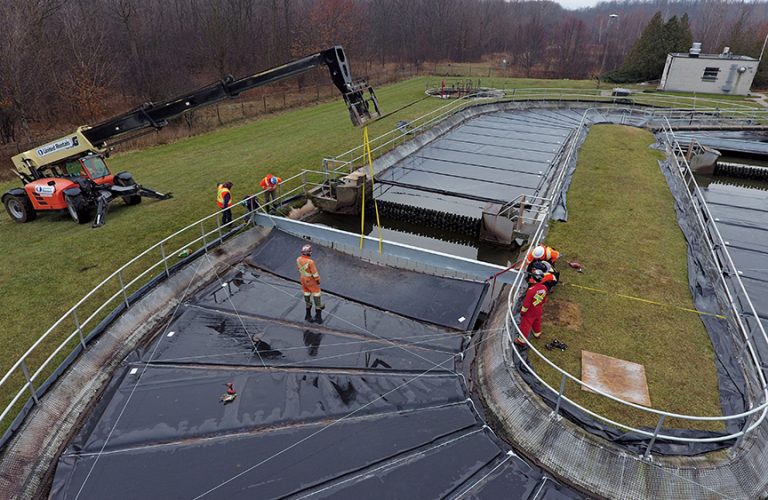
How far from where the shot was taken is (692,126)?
1204 inches

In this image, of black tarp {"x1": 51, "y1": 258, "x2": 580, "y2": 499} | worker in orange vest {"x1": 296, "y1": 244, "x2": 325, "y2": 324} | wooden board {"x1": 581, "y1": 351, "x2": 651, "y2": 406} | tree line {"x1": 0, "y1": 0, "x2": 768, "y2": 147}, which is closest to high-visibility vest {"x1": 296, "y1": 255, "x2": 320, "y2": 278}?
worker in orange vest {"x1": 296, "y1": 244, "x2": 325, "y2": 324}

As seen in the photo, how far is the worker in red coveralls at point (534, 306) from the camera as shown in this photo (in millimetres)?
9016

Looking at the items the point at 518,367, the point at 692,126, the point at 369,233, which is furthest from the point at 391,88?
the point at 518,367

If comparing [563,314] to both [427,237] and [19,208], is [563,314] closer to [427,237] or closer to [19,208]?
[427,237]

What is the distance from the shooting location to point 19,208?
15.7 m

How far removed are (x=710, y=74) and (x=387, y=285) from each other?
142 feet

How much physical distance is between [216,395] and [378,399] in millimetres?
3111

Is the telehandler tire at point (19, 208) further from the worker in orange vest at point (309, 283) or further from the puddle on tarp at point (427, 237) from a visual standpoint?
the worker in orange vest at point (309, 283)

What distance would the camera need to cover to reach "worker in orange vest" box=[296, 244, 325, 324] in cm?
1025

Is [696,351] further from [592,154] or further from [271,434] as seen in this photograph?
[592,154]

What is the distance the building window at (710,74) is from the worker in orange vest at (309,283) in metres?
44.7

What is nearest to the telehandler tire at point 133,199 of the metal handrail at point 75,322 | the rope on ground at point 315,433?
the metal handrail at point 75,322

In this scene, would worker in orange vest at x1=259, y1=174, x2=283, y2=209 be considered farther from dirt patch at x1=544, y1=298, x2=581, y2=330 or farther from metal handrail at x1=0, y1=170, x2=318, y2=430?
dirt patch at x1=544, y1=298, x2=581, y2=330

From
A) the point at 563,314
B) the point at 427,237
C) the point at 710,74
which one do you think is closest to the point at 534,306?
the point at 563,314
